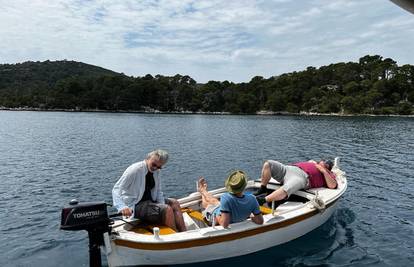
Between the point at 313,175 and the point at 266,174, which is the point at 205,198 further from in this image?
the point at 313,175

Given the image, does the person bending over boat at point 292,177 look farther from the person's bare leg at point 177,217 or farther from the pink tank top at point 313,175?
Answer: the person's bare leg at point 177,217

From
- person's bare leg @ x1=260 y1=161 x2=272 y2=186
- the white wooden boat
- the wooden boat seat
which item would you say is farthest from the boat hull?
person's bare leg @ x1=260 y1=161 x2=272 y2=186

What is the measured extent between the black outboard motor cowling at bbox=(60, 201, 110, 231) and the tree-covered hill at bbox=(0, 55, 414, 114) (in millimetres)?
111719

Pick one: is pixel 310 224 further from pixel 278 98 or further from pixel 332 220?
pixel 278 98

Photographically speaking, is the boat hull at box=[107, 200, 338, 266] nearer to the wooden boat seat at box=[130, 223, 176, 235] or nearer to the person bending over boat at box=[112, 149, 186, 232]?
the wooden boat seat at box=[130, 223, 176, 235]

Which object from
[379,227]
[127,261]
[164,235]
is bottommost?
[379,227]

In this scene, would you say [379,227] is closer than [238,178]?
No

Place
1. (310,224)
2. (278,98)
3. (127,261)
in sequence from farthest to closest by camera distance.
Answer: (278,98)
(310,224)
(127,261)

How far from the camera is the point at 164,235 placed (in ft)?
22.0

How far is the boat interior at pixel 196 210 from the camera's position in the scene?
7.16 m

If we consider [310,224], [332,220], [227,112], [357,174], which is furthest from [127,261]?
[227,112]

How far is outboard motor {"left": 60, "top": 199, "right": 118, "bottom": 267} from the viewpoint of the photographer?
5969 mm

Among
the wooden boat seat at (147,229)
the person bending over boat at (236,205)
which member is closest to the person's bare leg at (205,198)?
the person bending over boat at (236,205)

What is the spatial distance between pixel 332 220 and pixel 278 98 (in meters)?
119
